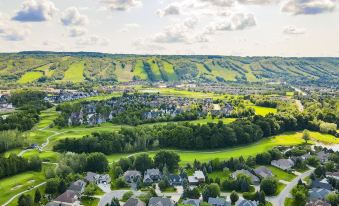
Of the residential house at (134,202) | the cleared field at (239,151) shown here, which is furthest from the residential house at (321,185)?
the residential house at (134,202)

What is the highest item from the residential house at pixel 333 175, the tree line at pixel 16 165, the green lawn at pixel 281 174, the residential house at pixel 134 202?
the tree line at pixel 16 165

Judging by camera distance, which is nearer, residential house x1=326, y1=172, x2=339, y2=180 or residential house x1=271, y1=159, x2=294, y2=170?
residential house x1=326, y1=172, x2=339, y2=180

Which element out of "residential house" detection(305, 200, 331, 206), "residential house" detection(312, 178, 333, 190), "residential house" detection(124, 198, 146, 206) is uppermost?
"residential house" detection(124, 198, 146, 206)

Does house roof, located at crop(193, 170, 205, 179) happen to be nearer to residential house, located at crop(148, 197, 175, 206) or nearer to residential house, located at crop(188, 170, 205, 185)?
residential house, located at crop(188, 170, 205, 185)

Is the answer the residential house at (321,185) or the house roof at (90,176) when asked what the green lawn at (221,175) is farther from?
the house roof at (90,176)

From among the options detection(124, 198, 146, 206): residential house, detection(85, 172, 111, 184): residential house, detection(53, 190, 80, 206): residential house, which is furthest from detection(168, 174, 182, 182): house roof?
detection(53, 190, 80, 206): residential house

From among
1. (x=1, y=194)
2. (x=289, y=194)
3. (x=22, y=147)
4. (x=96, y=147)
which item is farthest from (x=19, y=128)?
(x=289, y=194)

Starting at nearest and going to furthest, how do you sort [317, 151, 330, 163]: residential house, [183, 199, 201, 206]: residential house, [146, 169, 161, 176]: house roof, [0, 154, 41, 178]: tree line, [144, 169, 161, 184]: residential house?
[183, 199, 201, 206]: residential house < [144, 169, 161, 184]: residential house < [0, 154, 41, 178]: tree line < [146, 169, 161, 176]: house roof < [317, 151, 330, 163]: residential house
